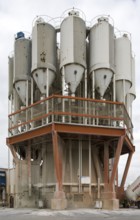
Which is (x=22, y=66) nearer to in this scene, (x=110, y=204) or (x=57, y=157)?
(x=57, y=157)

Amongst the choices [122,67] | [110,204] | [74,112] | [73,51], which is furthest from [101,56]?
[110,204]

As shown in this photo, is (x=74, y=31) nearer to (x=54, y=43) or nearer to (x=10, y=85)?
(x=54, y=43)

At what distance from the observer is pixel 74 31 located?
131ft

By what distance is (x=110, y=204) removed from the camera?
3738 centimetres

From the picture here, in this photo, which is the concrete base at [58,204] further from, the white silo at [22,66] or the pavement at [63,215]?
the white silo at [22,66]

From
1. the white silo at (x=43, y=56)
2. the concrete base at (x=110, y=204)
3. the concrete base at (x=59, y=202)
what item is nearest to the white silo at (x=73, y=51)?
the white silo at (x=43, y=56)

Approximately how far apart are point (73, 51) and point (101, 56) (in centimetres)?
280

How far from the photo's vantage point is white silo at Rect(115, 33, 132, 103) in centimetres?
4288

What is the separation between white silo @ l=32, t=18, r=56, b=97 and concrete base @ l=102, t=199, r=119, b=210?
11174 millimetres

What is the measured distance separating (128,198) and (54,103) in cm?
1344

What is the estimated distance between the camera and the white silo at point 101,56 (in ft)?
132

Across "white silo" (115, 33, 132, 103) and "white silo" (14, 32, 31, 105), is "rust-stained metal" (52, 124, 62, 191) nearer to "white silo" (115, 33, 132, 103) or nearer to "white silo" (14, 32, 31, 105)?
"white silo" (14, 32, 31, 105)

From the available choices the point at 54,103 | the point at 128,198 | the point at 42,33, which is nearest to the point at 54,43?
the point at 42,33

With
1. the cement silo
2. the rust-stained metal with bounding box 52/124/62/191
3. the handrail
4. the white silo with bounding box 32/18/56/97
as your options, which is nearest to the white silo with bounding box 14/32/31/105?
the cement silo
